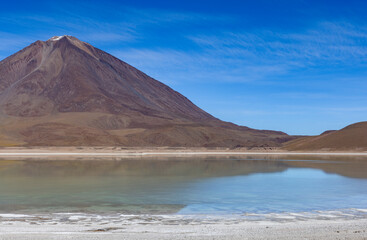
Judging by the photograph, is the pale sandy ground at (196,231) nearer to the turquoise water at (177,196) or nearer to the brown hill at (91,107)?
the turquoise water at (177,196)

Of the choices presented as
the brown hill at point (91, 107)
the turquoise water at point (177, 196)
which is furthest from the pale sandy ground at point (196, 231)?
the brown hill at point (91, 107)

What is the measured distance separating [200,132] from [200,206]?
96997 millimetres

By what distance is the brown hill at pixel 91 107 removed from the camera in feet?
345

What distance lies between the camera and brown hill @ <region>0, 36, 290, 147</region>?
10506 centimetres

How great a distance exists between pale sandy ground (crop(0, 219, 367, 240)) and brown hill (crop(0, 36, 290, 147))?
8343 cm

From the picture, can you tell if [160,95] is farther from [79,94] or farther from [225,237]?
[225,237]

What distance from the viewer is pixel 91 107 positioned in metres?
144

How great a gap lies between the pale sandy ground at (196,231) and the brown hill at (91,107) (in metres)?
83.4

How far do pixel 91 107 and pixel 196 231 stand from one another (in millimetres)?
136955

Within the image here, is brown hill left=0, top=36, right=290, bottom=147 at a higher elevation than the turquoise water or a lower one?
higher

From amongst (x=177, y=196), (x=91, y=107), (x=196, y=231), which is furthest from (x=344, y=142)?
(x=91, y=107)

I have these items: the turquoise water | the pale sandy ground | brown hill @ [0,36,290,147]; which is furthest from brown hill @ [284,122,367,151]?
the pale sandy ground

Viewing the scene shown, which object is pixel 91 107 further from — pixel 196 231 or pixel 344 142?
pixel 196 231

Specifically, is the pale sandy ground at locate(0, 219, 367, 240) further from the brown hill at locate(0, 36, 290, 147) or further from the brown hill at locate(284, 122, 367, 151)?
the brown hill at locate(0, 36, 290, 147)
